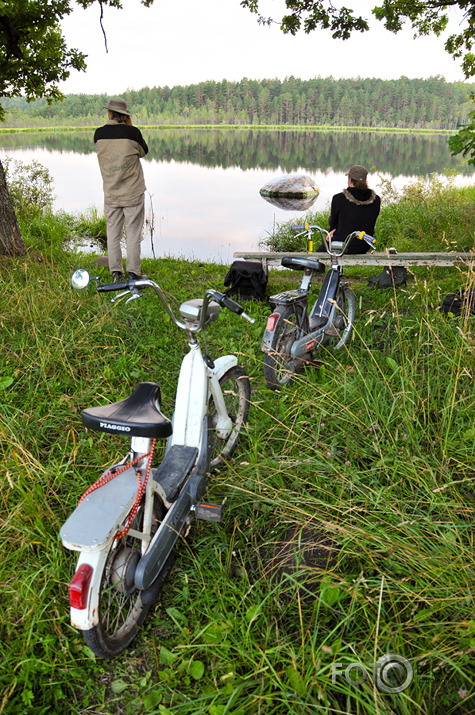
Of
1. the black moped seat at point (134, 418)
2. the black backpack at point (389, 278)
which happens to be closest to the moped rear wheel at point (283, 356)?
the black moped seat at point (134, 418)

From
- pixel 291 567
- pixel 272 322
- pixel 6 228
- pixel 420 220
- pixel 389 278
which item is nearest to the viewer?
pixel 291 567

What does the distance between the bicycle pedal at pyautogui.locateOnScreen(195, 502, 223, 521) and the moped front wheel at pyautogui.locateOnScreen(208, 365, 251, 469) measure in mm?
323

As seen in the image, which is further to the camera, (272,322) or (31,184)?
(31,184)

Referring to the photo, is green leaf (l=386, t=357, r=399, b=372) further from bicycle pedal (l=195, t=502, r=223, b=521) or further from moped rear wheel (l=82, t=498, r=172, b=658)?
moped rear wheel (l=82, t=498, r=172, b=658)

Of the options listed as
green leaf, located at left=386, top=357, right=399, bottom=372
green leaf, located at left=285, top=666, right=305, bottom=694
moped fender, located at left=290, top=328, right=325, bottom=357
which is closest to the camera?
green leaf, located at left=285, top=666, right=305, bottom=694

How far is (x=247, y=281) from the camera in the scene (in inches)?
221

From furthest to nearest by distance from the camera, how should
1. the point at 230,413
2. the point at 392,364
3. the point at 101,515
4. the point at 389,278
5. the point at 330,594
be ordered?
the point at 389,278 → the point at 230,413 → the point at 392,364 → the point at 330,594 → the point at 101,515

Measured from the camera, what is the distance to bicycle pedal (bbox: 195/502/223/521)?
2.17m

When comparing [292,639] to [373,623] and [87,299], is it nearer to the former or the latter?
[373,623]

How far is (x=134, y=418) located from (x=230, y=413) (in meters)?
1.35

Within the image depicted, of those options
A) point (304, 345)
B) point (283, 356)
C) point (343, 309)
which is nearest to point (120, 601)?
point (283, 356)

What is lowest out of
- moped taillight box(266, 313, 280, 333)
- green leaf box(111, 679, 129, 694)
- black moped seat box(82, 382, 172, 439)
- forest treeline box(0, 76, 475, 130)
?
green leaf box(111, 679, 129, 694)

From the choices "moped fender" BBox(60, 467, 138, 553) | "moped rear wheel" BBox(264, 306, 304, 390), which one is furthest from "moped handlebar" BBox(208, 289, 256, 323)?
"moped rear wheel" BBox(264, 306, 304, 390)

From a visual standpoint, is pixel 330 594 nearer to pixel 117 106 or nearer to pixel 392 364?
pixel 392 364
